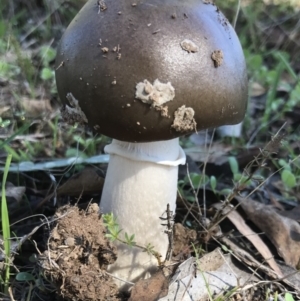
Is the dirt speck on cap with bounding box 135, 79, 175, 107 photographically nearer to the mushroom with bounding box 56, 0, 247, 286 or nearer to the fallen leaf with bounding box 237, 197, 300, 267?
the mushroom with bounding box 56, 0, 247, 286

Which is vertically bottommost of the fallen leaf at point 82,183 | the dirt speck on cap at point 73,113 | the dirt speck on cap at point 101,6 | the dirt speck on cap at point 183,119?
the fallen leaf at point 82,183

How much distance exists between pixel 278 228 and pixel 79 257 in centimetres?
134

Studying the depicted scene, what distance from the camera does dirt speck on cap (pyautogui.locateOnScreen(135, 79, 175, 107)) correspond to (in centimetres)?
207

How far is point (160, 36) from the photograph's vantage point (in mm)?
2094

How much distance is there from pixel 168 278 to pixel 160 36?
1.27 m

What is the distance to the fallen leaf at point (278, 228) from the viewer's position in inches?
114

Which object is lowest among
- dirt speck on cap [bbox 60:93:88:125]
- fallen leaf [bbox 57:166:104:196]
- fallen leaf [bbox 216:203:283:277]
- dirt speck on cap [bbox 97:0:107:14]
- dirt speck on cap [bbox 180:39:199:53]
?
fallen leaf [bbox 57:166:104:196]

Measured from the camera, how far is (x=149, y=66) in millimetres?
2072

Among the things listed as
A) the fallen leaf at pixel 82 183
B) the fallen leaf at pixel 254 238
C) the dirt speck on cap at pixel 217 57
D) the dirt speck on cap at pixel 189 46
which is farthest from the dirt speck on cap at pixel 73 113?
the fallen leaf at pixel 254 238

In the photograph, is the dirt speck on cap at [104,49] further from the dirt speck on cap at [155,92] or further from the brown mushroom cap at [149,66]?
the dirt speck on cap at [155,92]

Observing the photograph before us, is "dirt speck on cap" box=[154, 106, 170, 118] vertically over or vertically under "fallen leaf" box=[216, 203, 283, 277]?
over

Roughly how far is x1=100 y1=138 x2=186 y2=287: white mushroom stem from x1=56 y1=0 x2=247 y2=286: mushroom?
7.7 inches

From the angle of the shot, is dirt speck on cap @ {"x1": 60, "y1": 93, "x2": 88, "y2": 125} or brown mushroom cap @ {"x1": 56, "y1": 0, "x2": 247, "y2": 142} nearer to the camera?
brown mushroom cap @ {"x1": 56, "y1": 0, "x2": 247, "y2": 142}

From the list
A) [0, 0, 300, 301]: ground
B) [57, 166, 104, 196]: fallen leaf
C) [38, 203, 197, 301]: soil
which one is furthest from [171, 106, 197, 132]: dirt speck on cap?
[57, 166, 104, 196]: fallen leaf
